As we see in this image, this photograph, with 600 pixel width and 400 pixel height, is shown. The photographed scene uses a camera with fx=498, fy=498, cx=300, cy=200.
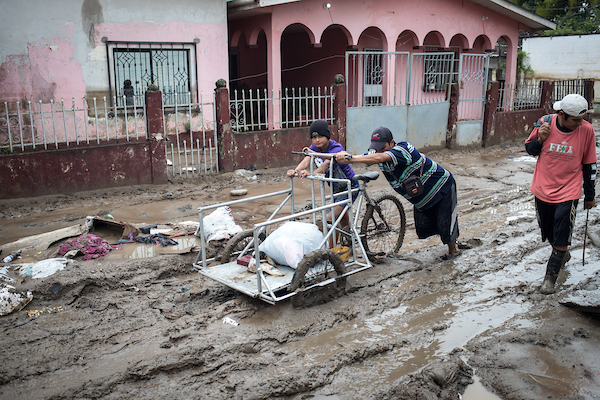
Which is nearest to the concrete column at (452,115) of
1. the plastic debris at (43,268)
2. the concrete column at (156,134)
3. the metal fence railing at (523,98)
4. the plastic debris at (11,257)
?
the metal fence railing at (523,98)

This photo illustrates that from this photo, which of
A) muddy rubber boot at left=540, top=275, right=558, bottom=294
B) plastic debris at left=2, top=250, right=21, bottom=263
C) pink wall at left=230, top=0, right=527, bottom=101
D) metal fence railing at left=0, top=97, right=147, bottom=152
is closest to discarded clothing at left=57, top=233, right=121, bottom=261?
plastic debris at left=2, top=250, right=21, bottom=263

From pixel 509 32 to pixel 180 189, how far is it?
13573 mm

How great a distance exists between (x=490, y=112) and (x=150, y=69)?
914cm

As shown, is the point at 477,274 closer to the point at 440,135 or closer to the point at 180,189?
the point at 180,189

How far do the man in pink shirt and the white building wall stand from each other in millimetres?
21104

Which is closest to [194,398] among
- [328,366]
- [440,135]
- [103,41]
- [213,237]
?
[328,366]

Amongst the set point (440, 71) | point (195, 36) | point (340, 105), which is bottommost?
point (340, 105)

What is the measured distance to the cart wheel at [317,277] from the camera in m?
4.11

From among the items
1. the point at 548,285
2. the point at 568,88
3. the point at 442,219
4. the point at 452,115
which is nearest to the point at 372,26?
the point at 452,115

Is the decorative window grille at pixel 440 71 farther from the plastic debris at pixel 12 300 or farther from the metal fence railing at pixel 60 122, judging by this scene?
the plastic debris at pixel 12 300

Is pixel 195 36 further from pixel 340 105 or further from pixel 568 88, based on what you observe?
pixel 568 88

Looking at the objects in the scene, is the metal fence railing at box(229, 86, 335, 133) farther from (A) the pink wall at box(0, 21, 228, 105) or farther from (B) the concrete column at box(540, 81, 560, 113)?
(B) the concrete column at box(540, 81, 560, 113)

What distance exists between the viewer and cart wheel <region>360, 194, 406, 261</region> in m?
5.50

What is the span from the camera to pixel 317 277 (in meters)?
4.33
